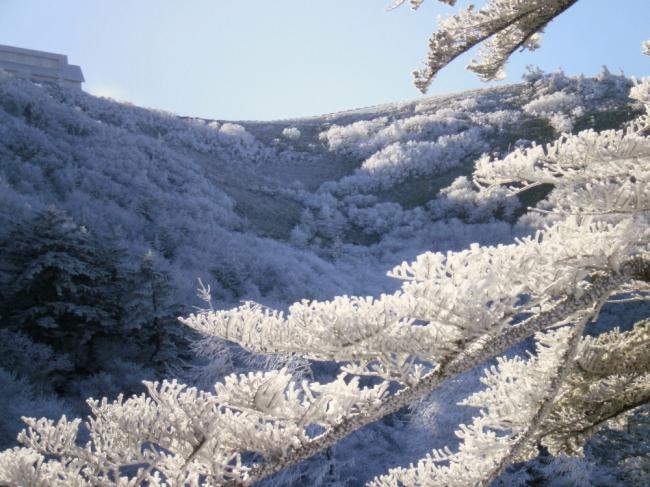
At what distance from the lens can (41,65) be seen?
125ft

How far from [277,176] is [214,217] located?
13.2 m

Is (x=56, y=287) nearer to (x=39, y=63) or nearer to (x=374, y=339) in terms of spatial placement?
(x=374, y=339)

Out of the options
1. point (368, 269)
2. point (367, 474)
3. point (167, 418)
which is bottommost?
point (367, 474)

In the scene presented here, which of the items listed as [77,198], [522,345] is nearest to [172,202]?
[77,198]

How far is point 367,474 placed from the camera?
38.8 ft

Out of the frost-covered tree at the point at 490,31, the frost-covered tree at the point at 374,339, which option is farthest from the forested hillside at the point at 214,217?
the frost-covered tree at the point at 490,31

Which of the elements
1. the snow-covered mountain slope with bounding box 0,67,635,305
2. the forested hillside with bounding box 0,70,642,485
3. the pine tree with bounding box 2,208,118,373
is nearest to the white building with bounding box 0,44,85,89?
the forested hillside with bounding box 0,70,642,485

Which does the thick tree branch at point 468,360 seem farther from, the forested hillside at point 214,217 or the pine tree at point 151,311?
the pine tree at point 151,311

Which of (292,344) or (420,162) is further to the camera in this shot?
(420,162)

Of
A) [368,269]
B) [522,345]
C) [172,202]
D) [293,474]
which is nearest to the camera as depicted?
[293,474]

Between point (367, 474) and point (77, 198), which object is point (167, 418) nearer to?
point (367, 474)

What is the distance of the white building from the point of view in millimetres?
36469

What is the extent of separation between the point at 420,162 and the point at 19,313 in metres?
27.2

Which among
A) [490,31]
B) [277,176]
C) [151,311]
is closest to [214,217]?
[151,311]
